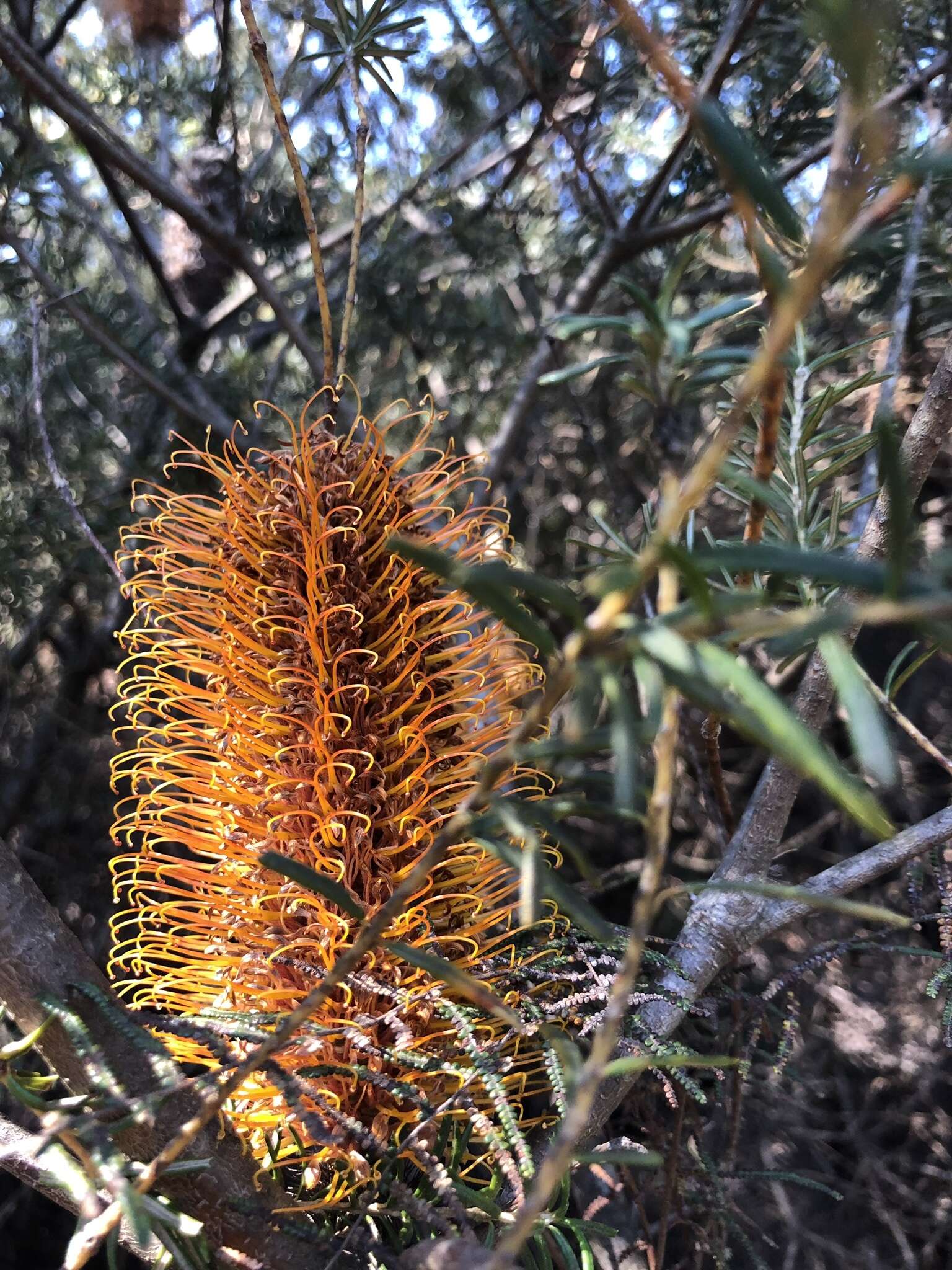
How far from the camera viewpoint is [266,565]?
0.56m

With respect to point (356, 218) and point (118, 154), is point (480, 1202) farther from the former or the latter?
point (118, 154)

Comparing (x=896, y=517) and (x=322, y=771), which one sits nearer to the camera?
(x=896, y=517)

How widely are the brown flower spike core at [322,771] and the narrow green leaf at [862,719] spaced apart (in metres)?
0.29

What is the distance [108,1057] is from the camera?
41cm

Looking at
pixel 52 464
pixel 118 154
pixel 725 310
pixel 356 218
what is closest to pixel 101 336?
pixel 118 154

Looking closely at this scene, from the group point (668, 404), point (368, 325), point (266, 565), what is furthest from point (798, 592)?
point (368, 325)

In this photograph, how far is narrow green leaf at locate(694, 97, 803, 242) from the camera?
0.26 meters

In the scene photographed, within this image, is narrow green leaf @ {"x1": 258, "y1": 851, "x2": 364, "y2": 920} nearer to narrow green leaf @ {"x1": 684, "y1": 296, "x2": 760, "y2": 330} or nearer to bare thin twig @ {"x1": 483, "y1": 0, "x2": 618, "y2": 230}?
narrow green leaf @ {"x1": 684, "y1": 296, "x2": 760, "y2": 330}

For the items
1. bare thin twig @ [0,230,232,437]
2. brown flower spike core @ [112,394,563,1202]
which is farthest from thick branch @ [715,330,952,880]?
bare thin twig @ [0,230,232,437]

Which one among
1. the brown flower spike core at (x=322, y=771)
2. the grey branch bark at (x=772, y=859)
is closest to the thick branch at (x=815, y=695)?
the grey branch bark at (x=772, y=859)

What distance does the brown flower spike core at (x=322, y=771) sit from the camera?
51 cm

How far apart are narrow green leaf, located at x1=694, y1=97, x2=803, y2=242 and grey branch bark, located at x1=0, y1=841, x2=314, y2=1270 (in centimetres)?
39

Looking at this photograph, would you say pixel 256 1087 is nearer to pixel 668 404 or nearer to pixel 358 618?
pixel 358 618

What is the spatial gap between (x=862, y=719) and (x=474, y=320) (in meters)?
1.17
